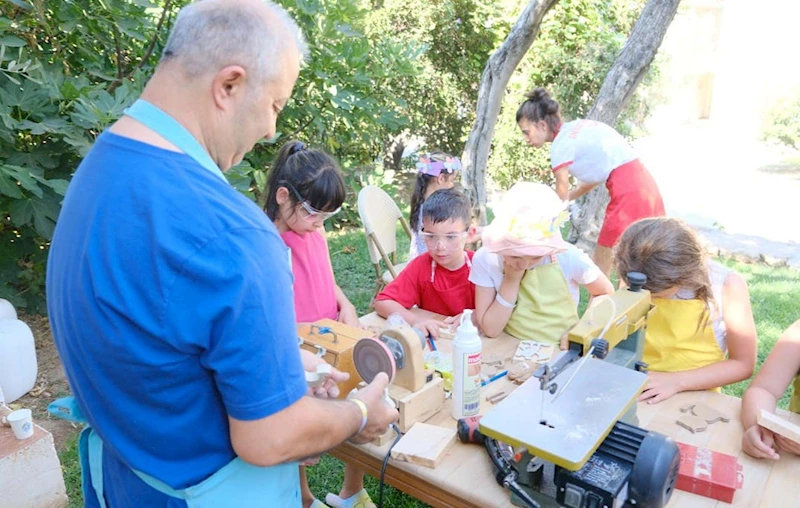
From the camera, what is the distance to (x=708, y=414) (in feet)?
6.13

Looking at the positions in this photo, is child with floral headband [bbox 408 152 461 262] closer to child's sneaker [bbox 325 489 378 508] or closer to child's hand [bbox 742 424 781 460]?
child's sneaker [bbox 325 489 378 508]

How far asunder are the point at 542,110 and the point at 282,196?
2.70 m

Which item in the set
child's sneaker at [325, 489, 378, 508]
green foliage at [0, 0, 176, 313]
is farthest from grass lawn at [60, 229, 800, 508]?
green foliage at [0, 0, 176, 313]

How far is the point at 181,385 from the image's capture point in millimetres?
1070

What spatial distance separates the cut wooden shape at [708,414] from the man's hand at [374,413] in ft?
3.46

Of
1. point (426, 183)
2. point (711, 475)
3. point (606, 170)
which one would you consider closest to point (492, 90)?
point (606, 170)

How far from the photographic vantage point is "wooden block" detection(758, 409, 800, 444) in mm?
1572

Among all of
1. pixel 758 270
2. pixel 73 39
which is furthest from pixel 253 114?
pixel 758 270

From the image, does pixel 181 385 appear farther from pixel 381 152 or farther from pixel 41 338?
pixel 381 152

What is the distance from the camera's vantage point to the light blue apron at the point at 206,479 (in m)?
1.05

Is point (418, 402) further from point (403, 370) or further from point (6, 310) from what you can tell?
point (6, 310)

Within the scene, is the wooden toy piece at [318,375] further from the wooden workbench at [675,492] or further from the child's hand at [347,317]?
the child's hand at [347,317]

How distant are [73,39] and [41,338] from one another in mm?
2191

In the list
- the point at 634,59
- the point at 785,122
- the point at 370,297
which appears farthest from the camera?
the point at 785,122
